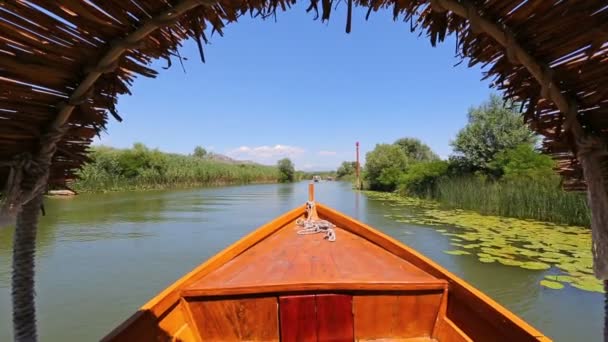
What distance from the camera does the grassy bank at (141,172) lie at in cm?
1808

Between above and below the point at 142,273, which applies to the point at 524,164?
above

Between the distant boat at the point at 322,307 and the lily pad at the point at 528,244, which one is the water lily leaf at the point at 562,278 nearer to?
the lily pad at the point at 528,244

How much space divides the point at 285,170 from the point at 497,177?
34627 millimetres

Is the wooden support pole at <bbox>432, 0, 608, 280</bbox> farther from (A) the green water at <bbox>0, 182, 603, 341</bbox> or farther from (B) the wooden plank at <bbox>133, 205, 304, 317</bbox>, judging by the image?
(A) the green water at <bbox>0, 182, 603, 341</bbox>

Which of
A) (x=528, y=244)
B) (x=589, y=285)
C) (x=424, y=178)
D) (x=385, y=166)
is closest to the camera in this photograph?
(x=589, y=285)

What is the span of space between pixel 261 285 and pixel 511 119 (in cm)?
1440

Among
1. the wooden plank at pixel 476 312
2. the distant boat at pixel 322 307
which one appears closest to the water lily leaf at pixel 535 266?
the wooden plank at pixel 476 312

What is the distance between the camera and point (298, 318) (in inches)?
69.4

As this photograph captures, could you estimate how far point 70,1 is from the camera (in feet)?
2.08

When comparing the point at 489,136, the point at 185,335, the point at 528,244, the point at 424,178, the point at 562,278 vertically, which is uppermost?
the point at 489,136

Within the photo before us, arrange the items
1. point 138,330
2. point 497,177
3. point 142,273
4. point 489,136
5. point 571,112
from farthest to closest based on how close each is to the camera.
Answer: point 489,136
point 497,177
point 142,273
point 138,330
point 571,112

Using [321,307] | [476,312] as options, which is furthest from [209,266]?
[476,312]

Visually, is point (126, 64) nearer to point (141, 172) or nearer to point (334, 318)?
point (334, 318)

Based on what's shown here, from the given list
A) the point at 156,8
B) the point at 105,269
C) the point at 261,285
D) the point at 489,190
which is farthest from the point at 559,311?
the point at 489,190
